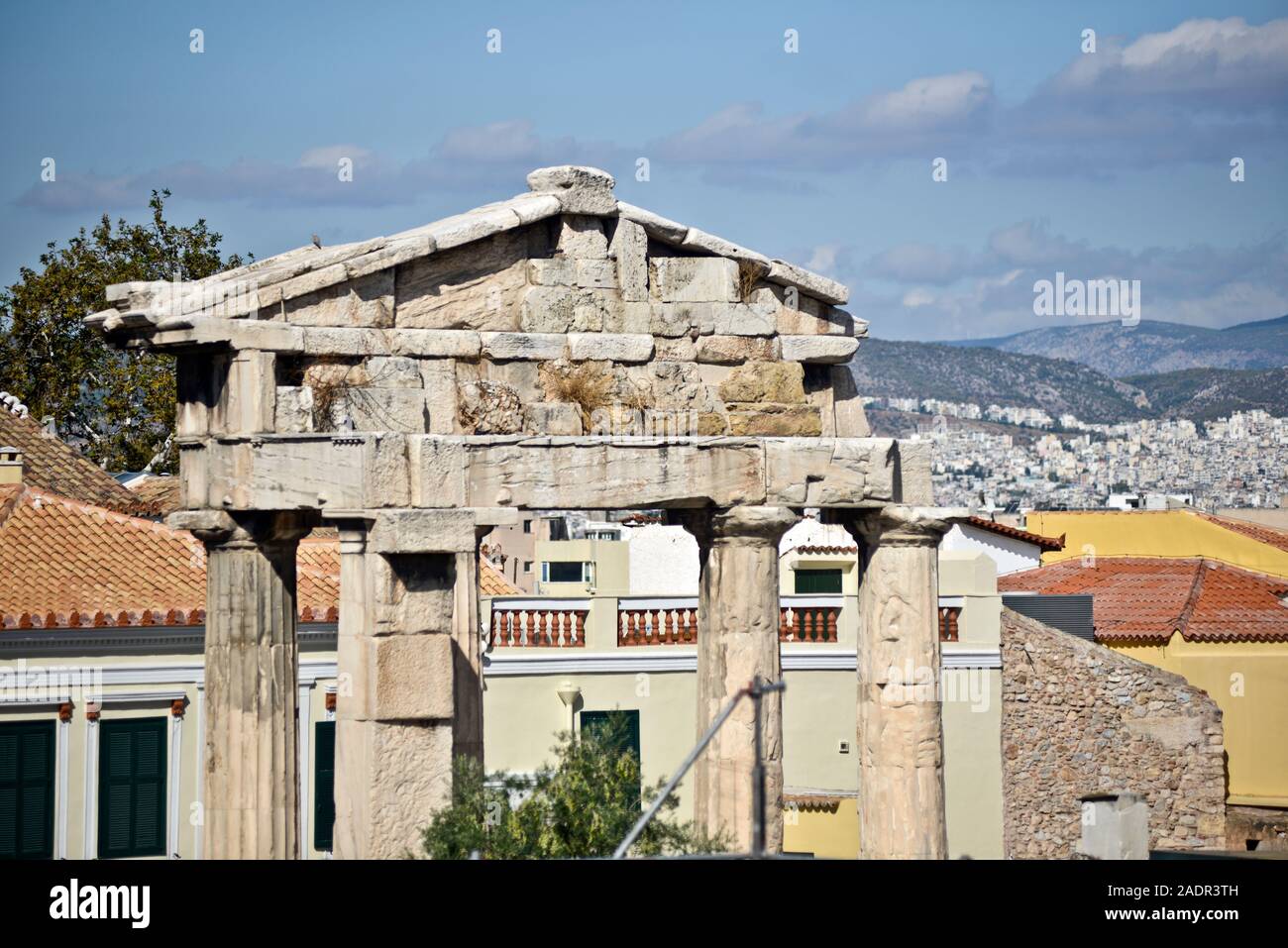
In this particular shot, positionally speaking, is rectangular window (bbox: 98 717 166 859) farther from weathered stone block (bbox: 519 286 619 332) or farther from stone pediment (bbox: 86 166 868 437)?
weathered stone block (bbox: 519 286 619 332)

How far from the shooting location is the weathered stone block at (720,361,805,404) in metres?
19.9

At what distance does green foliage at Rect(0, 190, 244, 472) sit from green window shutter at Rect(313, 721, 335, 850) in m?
18.0

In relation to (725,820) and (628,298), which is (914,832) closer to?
(725,820)

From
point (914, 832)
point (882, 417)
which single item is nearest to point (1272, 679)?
point (914, 832)

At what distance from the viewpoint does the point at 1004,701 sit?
33156 millimetres

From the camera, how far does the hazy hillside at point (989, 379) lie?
14312cm

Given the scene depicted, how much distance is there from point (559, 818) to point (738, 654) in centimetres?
306

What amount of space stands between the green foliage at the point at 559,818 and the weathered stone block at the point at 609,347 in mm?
3661

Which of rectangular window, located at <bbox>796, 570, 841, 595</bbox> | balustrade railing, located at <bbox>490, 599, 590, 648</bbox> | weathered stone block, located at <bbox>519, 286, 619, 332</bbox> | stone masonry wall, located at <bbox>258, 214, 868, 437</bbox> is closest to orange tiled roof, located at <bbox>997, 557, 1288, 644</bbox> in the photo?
rectangular window, located at <bbox>796, 570, 841, 595</bbox>

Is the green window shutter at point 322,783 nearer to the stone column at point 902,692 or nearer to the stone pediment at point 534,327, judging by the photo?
the stone column at point 902,692

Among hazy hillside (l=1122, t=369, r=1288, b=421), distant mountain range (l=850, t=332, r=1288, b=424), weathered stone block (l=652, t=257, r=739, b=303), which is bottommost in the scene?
weathered stone block (l=652, t=257, r=739, b=303)

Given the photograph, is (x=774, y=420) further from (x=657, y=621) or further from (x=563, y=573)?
(x=563, y=573)

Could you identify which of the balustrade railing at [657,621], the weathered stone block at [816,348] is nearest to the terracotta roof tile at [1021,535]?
the balustrade railing at [657,621]

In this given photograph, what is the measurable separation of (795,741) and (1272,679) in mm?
11216
